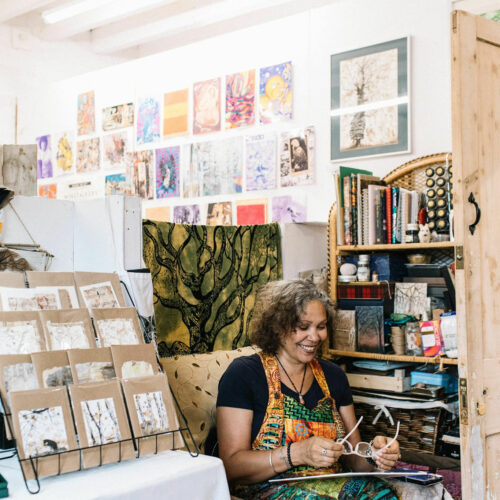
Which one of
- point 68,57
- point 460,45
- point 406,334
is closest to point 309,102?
point 406,334

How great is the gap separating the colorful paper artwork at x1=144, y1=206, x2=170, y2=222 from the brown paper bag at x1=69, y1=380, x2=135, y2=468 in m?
3.06

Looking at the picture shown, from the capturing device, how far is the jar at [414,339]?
10.3 ft

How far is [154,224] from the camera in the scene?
2.61 m

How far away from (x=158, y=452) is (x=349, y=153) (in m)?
2.57

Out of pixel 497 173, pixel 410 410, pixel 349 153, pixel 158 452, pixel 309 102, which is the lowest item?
pixel 410 410

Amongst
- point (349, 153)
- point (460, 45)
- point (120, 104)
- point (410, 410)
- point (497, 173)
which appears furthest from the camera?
point (120, 104)

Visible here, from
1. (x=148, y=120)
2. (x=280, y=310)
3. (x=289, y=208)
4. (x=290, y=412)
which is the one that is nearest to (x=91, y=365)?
(x=290, y=412)

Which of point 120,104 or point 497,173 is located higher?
point 120,104

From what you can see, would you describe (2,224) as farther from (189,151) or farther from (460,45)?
(189,151)

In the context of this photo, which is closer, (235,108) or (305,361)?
(305,361)

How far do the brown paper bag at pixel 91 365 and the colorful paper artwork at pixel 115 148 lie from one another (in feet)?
11.1

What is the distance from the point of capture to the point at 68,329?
64.8 inches

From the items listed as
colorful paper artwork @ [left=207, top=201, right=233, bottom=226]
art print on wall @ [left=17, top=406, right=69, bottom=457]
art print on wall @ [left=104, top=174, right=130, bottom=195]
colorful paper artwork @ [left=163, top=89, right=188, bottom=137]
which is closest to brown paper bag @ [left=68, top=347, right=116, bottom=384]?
art print on wall @ [left=17, top=406, right=69, bottom=457]

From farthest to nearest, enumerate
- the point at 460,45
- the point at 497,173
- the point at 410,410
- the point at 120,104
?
the point at 120,104 → the point at 410,410 → the point at 497,173 → the point at 460,45
